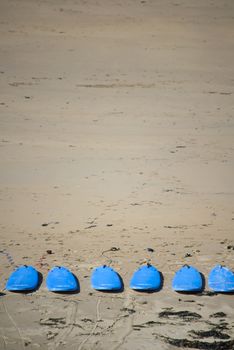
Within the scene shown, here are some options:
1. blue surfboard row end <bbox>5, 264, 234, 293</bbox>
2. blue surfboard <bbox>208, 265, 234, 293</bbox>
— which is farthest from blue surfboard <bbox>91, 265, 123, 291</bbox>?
blue surfboard <bbox>208, 265, 234, 293</bbox>

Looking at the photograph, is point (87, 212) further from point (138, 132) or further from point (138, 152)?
point (138, 132)

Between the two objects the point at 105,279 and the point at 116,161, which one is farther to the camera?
the point at 116,161

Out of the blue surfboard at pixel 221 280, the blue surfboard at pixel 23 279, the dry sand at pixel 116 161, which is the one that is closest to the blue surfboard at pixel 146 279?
the dry sand at pixel 116 161

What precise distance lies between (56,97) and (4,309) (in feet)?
22.2

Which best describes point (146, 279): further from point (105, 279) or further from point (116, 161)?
point (116, 161)

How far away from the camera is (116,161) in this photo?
337 inches

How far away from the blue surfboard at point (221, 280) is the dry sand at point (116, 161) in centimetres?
12

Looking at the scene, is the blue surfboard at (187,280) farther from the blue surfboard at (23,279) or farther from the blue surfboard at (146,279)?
the blue surfboard at (23,279)

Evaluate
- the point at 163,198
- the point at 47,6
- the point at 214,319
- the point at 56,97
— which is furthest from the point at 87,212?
the point at 47,6

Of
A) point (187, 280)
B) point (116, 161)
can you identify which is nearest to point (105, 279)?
point (187, 280)

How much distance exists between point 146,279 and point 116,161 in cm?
332

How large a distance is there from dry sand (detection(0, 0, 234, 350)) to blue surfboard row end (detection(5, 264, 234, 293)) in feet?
0.31

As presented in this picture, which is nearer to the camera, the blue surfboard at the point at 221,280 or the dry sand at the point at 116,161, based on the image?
the dry sand at the point at 116,161

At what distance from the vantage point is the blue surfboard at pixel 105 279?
18.2ft
